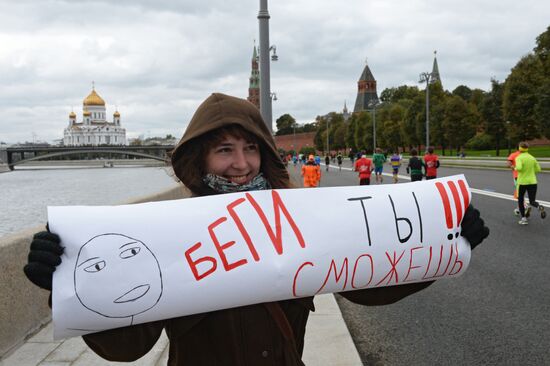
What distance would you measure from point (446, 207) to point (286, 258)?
0.68 meters

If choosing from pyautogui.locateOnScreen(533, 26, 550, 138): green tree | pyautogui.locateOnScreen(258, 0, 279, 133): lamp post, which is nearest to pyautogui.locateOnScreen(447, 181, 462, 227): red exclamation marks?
pyautogui.locateOnScreen(258, 0, 279, 133): lamp post

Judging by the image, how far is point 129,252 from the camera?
5.41ft

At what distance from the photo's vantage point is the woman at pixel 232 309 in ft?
5.38

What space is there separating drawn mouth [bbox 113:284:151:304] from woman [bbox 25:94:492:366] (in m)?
0.11

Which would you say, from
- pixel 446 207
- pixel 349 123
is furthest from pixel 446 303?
pixel 349 123

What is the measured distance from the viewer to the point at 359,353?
156 inches

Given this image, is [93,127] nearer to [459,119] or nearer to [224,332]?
[459,119]

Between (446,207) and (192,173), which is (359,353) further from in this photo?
(192,173)

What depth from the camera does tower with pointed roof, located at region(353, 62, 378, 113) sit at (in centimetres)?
13500

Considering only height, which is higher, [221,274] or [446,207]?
[446,207]

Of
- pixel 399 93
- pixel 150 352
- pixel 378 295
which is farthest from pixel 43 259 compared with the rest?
pixel 399 93

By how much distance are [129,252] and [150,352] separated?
241cm

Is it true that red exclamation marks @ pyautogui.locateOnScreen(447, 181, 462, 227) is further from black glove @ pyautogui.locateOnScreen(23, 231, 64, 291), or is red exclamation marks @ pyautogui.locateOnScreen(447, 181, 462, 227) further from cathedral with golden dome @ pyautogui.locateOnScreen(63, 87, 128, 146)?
cathedral with golden dome @ pyautogui.locateOnScreen(63, 87, 128, 146)

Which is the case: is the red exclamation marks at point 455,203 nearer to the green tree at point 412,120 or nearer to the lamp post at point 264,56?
the lamp post at point 264,56
